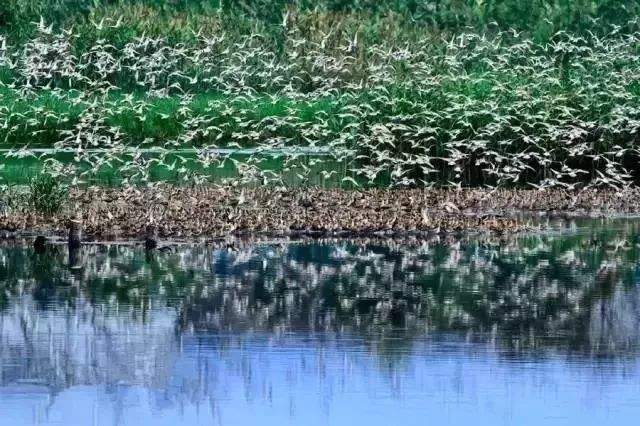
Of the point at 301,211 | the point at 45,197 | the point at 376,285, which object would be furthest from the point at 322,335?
the point at 301,211

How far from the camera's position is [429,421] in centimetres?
937

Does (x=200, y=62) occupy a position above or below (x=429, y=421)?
above

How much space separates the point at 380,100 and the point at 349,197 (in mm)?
3359

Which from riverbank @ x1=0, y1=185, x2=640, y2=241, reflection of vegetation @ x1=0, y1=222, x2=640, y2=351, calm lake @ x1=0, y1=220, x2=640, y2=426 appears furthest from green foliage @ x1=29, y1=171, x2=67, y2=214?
reflection of vegetation @ x1=0, y1=222, x2=640, y2=351

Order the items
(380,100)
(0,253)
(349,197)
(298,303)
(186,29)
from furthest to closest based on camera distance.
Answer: (186,29)
(380,100)
(349,197)
(0,253)
(298,303)

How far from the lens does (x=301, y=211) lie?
1855cm

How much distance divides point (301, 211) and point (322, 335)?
22.2 ft

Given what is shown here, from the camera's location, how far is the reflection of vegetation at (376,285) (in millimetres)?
12344

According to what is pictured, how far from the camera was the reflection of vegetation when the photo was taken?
1234cm

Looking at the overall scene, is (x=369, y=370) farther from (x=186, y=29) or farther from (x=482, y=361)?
(x=186, y=29)

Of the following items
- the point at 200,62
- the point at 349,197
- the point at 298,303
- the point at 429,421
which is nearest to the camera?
the point at 429,421

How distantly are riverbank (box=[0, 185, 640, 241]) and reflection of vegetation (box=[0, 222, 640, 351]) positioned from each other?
2.96 ft

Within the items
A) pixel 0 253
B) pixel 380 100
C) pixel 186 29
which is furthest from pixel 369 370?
pixel 186 29

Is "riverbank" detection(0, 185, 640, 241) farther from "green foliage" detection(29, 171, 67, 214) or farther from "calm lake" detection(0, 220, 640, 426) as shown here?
"calm lake" detection(0, 220, 640, 426)
